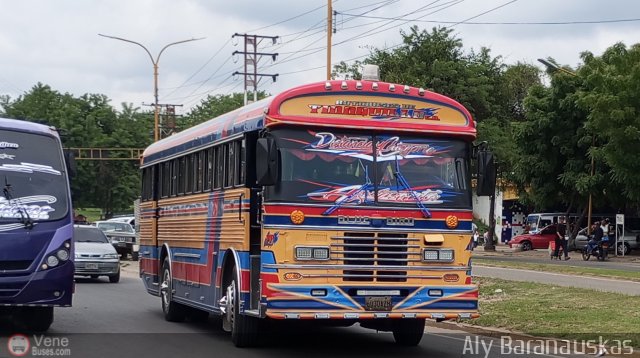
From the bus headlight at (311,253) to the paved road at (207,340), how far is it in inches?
59.4

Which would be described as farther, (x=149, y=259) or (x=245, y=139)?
(x=149, y=259)

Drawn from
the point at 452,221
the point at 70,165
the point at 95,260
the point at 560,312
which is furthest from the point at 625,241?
the point at 70,165

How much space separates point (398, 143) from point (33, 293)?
5305 millimetres

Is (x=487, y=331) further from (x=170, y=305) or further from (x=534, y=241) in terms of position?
(x=534, y=241)

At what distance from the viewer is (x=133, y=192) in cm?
6794

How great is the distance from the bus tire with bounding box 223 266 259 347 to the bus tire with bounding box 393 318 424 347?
1.97 meters

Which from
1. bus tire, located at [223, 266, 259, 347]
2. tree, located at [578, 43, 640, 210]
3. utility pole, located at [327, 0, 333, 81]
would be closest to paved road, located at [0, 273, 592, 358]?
bus tire, located at [223, 266, 259, 347]

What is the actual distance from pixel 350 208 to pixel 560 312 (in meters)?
6.10

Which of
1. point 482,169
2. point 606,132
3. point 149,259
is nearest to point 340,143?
point 482,169

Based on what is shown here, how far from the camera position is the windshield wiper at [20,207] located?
502 inches

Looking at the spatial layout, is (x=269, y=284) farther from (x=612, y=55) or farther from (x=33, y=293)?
(x=612, y=55)

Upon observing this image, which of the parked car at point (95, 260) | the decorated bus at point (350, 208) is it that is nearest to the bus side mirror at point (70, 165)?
the decorated bus at point (350, 208)

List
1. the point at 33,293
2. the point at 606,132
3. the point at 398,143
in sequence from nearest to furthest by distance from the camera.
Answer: the point at 398,143 < the point at 33,293 < the point at 606,132

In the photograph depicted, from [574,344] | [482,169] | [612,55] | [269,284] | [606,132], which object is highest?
[612,55]
